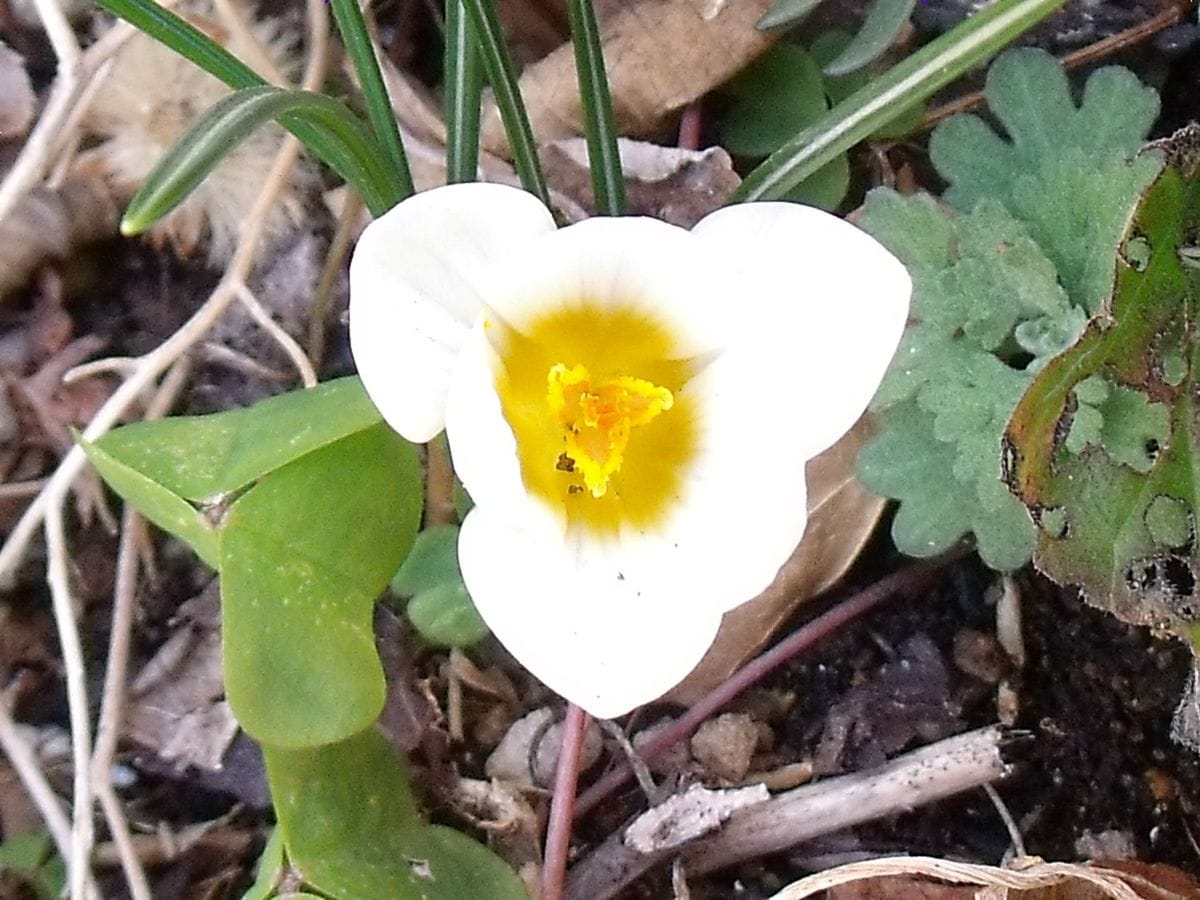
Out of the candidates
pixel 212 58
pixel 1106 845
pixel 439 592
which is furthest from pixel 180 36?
pixel 1106 845

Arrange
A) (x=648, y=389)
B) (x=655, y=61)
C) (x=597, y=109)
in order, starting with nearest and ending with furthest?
(x=648, y=389)
(x=597, y=109)
(x=655, y=61)

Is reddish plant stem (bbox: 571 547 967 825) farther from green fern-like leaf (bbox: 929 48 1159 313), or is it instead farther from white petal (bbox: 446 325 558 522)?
white petal (bbox: 446 325 558 522)

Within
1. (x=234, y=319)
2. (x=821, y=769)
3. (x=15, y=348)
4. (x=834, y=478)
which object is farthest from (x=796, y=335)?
(x=15, y=348)

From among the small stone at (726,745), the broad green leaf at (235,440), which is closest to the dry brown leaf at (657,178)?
the broad green leaf at (235,440)

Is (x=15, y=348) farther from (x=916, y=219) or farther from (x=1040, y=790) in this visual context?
(x=1040, y=790)

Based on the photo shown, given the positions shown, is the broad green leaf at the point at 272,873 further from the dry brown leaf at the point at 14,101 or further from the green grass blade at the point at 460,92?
the dry brown leaf at the point at 14,101

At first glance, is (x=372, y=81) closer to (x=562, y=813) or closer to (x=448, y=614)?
(x=448, y=614)
